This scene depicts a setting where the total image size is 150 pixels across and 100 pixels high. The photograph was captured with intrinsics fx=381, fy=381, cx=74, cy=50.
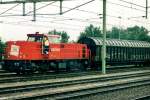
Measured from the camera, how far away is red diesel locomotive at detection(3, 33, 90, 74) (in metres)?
27.6

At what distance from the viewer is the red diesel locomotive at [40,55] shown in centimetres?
2756

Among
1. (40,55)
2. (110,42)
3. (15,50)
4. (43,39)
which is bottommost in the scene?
(40,55)

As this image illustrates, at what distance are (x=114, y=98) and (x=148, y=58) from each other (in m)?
31.0

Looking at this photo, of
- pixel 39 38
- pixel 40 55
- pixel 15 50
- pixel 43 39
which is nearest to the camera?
pixel 15 50

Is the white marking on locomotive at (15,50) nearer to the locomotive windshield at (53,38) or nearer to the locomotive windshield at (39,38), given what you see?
the locomotive windshield at (39,38)

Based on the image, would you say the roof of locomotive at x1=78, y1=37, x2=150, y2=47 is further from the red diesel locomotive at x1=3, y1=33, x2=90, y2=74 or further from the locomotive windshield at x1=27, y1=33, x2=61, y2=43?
the locomotive windshield at x1=27, y1=33, x2=61, y2=43

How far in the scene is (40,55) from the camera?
94.9 feet

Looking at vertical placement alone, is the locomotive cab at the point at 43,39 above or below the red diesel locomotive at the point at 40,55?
above

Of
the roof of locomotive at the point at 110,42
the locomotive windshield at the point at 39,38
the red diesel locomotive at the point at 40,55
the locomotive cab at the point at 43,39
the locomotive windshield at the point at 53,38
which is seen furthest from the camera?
the roof of locomotive at the point at 110,42

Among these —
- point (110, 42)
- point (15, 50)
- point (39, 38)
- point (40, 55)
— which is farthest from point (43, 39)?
point (110, 42)

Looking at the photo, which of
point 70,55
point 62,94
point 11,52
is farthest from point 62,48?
point 62,94

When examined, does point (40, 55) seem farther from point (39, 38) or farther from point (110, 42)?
point (110, 42)

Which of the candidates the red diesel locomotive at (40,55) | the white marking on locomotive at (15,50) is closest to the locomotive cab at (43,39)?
the red diesel locomotive at (40,55)

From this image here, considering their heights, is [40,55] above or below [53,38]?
below
